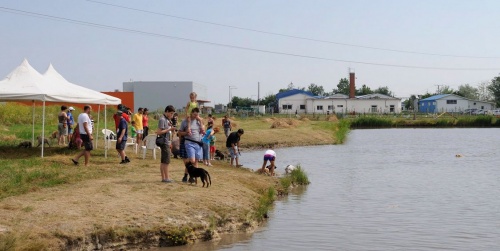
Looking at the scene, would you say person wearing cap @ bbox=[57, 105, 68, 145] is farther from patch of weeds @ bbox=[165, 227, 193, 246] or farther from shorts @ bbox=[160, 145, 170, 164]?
patch of weeds @ bbox=[165, 227, 193, 246]

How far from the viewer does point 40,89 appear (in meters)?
19.3

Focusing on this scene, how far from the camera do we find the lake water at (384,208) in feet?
44.3

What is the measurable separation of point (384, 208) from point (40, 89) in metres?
9.44

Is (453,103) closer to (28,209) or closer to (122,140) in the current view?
(122,140)

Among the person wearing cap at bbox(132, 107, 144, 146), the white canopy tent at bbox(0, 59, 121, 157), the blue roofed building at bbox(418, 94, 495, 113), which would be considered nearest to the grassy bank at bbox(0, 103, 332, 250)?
the white canopy tent at bbox(0, 59, 121, 157)

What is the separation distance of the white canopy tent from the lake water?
625 cm

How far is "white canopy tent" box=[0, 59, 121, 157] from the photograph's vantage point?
62.7 feet

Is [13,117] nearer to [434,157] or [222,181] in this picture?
[434,157]

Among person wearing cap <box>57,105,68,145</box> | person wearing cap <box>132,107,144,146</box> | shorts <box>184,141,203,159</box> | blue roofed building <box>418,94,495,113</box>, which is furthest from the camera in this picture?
blue roofed building <box>418,94,495,113</box>

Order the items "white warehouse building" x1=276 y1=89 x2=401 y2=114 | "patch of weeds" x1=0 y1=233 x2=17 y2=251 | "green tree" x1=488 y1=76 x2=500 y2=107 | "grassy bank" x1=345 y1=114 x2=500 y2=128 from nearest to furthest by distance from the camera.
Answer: "patch of weeds" x1=0 y1=233 x2=17 y2=251 → "grassy bank" x1=345 y1=114 x2=500 y2=128 → "white warehouse building" x1=276 y1=89 x2=401 y2=114 → "green tree" x1=488 y1=76 x2=500 y2=107

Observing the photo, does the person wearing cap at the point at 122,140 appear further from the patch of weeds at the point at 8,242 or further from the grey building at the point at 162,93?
the grey building at the point at 162,93

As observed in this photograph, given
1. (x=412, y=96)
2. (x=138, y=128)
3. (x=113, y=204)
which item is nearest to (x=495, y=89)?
(x=412, y=96)

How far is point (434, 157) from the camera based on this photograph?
120ft

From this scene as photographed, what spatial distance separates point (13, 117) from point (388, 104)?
7392 cm
